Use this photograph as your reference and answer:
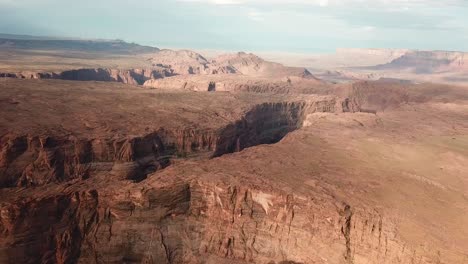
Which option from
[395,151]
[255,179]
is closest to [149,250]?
[255,179]

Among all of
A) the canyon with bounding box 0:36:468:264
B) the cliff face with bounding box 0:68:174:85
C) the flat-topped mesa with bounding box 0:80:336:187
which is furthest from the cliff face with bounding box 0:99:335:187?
the cliff face with bounding box 0:68:174:85

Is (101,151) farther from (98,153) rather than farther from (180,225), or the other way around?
(180,225)

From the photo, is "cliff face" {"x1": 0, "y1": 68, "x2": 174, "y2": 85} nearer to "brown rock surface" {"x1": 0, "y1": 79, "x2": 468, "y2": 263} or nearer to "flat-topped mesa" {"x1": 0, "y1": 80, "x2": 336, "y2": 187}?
"brown rock surface" {"x1": 0, "y1": 79, "x2": 468, "y2": 263}

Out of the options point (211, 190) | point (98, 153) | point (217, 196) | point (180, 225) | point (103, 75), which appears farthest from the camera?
point (103, 75)

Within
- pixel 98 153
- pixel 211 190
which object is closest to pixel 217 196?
pixel 211 190

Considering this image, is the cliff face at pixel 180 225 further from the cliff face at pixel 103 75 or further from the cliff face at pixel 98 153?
the cliff face at pixel 103 75

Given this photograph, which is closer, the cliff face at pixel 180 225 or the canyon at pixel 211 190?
the canyon at pixel 211 190

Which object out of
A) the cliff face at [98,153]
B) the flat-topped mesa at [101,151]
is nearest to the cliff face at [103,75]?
the flat-topped mesa at [101,151]

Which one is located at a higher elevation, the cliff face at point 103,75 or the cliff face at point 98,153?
the cliff face at point 103,75

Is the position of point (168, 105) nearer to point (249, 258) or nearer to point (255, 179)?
point (255, 179)
